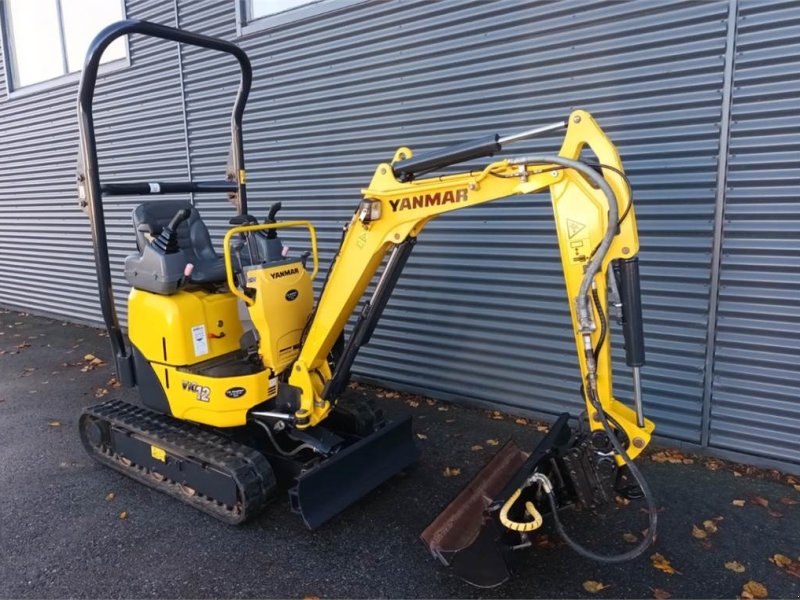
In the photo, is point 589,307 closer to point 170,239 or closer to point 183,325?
point 183,325

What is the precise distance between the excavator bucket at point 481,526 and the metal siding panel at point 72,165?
561 cm

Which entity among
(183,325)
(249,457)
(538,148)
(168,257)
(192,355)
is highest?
(538,148)

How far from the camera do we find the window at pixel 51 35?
7.98 meters

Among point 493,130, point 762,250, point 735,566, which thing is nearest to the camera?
point 735,566

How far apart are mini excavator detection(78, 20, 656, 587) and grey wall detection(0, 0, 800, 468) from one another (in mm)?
1336

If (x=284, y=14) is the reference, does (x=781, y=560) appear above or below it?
below

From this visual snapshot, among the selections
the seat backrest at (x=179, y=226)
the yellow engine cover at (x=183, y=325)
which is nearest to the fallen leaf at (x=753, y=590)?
the yellow engine cover at (x=183, y=325)

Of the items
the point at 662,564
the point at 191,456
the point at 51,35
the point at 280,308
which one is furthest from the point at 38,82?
the point at 662,564

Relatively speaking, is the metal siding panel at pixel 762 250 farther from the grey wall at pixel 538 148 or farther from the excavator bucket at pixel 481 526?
the excavator bucket at pixel 481 526

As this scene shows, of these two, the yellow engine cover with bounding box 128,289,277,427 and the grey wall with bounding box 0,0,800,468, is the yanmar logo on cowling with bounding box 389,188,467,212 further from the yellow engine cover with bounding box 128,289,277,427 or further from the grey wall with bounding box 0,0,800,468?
the grey wall with bounding box 0,0,800,468

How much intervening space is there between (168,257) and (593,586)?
304cm

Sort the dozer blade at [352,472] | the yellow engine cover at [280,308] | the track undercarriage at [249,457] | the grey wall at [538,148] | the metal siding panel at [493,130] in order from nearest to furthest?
the dozer blade at [352,472]
the track undercarriage at [249,457]
the yellow engine cover at [280,308]
the grey wall at [538,148]
the metal siding panel at [493,130]

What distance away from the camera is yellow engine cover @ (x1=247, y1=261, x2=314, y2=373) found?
11.6ft

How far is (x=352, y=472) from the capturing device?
11.5ft
